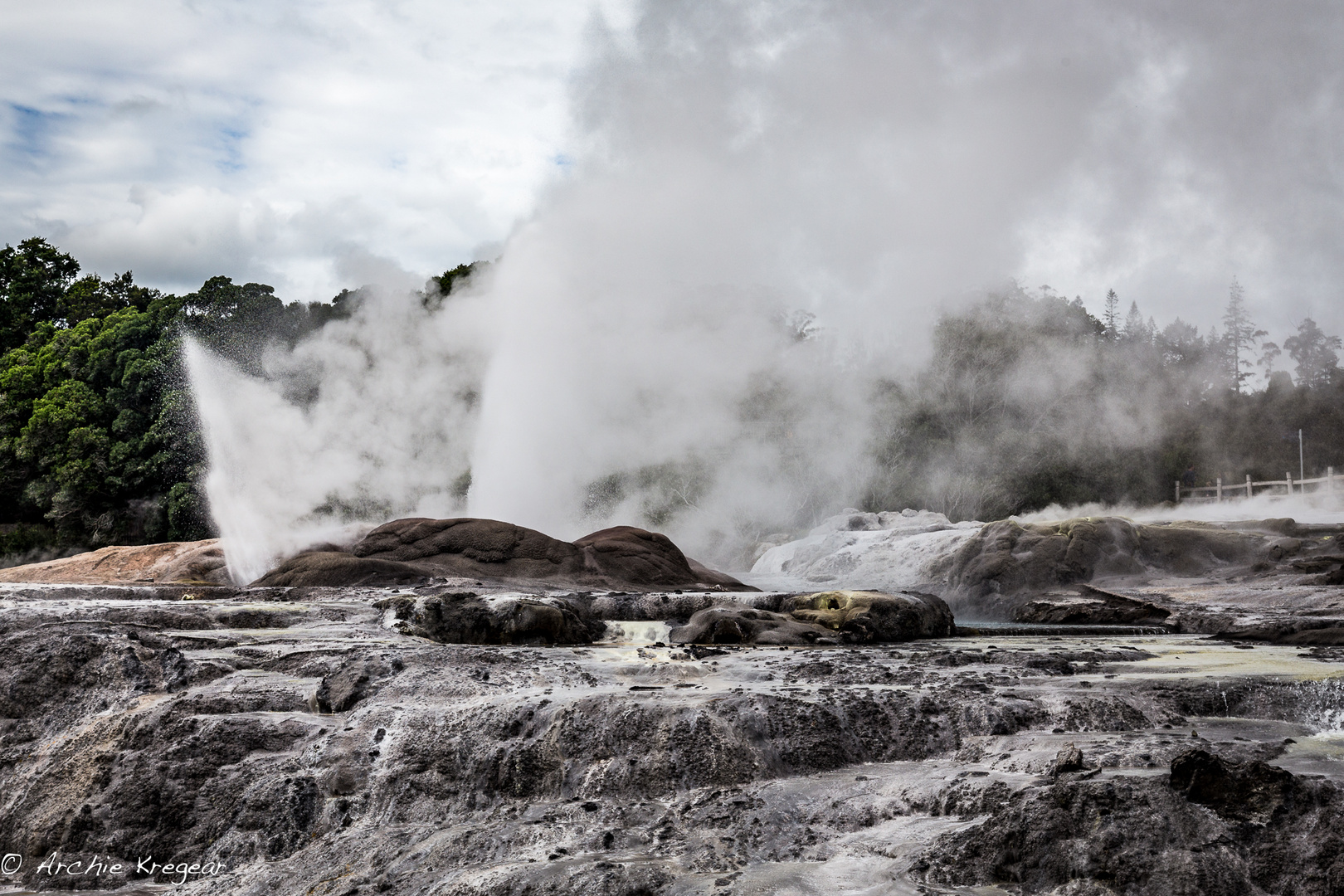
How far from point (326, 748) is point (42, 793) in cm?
176

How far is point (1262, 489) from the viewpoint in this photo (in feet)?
118

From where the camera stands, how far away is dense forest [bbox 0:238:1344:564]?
103ft

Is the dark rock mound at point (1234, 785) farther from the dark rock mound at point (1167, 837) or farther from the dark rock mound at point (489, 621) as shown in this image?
the dark rock mound at point (489, 621)

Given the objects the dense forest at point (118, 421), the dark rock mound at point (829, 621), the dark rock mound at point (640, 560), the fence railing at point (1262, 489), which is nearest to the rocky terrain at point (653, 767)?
the dark rock mound at point (829, 621)

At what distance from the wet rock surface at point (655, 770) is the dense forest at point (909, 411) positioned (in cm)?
2605

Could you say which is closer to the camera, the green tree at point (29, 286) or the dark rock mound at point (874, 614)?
the dark rock mound at point (874, 614)

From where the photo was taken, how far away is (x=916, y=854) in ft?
14.6

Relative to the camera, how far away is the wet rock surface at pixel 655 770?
167 inches

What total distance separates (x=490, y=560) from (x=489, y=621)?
5387mm

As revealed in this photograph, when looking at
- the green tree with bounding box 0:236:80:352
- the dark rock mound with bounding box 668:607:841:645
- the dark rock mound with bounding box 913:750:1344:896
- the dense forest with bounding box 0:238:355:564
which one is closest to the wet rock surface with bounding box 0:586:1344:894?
the dark rock mound with bounding box 913:750:1344:896

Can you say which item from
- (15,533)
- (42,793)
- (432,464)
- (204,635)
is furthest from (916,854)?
(15,533)

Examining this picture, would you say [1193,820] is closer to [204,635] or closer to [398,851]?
[398,851]

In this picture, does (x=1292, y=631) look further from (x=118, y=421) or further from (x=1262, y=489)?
(x=118, y=421)

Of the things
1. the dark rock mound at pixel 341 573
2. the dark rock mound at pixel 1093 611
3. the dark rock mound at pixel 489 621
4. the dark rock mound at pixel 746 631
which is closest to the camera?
the dark rock mound at pixel 489 621
